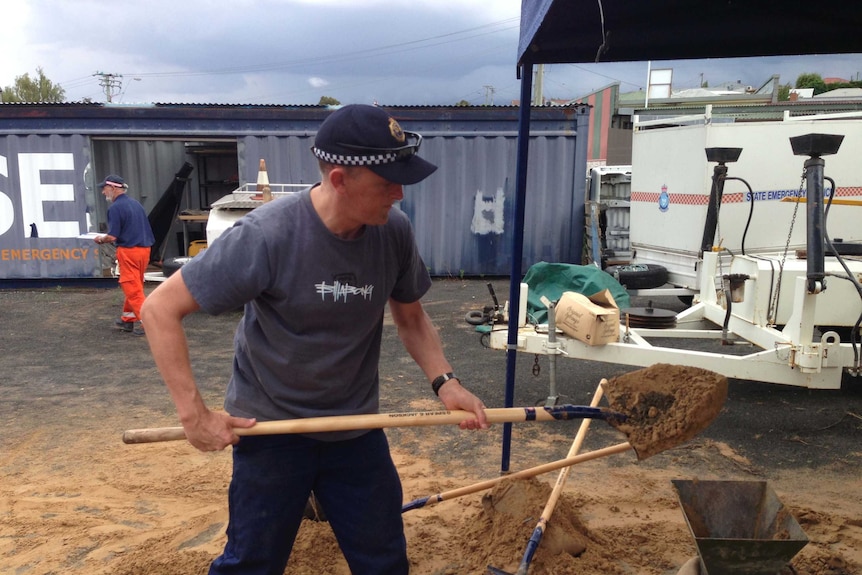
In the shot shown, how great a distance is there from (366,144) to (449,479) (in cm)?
281

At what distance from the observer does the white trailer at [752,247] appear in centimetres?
479

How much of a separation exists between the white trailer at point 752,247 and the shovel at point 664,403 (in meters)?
2.07

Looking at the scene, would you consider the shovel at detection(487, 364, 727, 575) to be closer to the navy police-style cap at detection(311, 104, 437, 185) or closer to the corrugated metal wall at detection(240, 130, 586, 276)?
the navy police-style cap at detection(311, 104, 437, 185)

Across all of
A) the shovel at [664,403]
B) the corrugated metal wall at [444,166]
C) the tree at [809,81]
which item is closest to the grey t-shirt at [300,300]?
the shovel at [664,403]

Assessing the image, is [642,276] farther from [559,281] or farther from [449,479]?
[449,479]

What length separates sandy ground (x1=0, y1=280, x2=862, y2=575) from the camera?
3.45 m

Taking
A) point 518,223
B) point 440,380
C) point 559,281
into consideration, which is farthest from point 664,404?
point 559,281

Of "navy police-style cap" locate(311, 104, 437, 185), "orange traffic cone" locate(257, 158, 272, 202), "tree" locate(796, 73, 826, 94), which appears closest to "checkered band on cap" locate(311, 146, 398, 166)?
"navy police-style cap" locate(311, 104, 437, 185)

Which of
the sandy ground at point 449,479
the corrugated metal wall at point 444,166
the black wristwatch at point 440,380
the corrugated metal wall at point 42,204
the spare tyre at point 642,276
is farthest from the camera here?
the corrugated metal wall at point 444,166

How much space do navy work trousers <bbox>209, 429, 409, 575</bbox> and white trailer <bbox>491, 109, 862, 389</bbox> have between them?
8.63 feet

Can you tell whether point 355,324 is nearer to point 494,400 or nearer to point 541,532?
point 541,532

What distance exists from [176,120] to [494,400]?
8961 millimetres

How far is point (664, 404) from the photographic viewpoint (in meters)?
2.88

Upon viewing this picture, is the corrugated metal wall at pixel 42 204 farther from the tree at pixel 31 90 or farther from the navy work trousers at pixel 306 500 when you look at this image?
the tree at pixel 31 90
